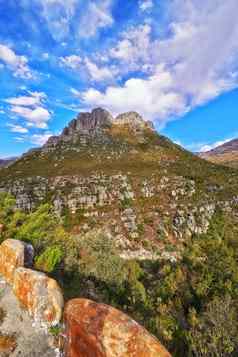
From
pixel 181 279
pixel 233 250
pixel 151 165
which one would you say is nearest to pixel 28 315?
pixel 181 279

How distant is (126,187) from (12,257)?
2960 inches

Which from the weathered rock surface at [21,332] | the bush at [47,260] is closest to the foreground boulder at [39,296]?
the weathered rock surface at [21,332]

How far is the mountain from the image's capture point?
222ft

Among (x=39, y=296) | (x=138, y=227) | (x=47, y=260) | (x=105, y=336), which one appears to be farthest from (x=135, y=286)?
(x=138, y=227)

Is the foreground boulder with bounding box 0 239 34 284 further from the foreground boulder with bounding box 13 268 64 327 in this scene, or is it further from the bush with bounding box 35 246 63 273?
the foreground boulder with bounding box 13 268 64 327

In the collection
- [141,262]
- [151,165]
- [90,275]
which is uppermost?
[151,165]

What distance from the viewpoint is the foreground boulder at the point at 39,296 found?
866cm

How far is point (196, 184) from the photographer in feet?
298

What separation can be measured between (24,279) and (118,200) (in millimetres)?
70345

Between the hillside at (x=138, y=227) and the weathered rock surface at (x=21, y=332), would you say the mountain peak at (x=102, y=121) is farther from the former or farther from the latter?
the weathered rock surface at (x=21, y=332)

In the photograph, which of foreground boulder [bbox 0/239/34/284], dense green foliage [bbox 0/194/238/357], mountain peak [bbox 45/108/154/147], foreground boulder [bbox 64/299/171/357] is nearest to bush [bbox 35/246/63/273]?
dense green foliage [bbox 0/194/238/357]

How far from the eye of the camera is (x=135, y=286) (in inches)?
953

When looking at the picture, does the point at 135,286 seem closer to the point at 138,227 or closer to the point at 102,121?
the point at 138,227

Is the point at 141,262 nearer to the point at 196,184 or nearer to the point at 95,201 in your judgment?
the point at 95,201
